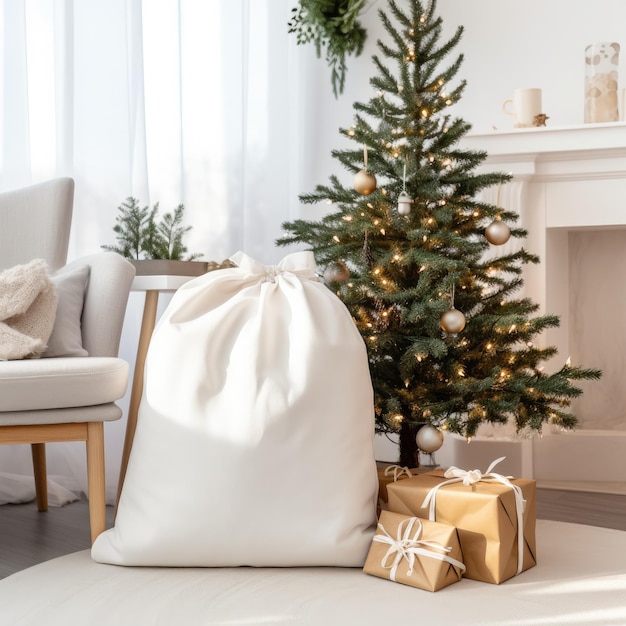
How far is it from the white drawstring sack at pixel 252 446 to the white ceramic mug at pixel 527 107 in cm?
142

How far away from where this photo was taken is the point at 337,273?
6.68 feet

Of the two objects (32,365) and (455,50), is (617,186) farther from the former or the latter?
(32,365)

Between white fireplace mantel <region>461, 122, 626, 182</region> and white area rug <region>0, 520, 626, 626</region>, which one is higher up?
white fireplace mantel <region>461, 122, 626, 182</region>

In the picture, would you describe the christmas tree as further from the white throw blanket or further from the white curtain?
the white curtain

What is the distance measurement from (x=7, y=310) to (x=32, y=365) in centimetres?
27

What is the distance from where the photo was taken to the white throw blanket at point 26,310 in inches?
71.7

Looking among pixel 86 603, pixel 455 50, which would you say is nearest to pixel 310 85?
pixel 455 50

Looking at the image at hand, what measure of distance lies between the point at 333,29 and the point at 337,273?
1.65m

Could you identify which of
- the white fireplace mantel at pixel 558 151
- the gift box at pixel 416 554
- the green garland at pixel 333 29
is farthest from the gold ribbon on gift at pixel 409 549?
the green garland at pixel 333 29

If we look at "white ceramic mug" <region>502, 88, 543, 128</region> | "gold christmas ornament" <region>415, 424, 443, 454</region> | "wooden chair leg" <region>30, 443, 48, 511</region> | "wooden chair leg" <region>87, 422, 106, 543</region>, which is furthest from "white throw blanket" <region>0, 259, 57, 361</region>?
"white ceramic mug" <region>502, 88, 543, 128</region>

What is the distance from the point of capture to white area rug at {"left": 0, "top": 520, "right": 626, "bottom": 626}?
136cm

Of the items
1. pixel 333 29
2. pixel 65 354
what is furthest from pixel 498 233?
pixel 333 29

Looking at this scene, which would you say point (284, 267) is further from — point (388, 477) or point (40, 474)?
point (40, 474)

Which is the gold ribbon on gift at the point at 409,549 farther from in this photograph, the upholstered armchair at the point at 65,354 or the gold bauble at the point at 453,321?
the upholstered armchair at the point at 65,354
